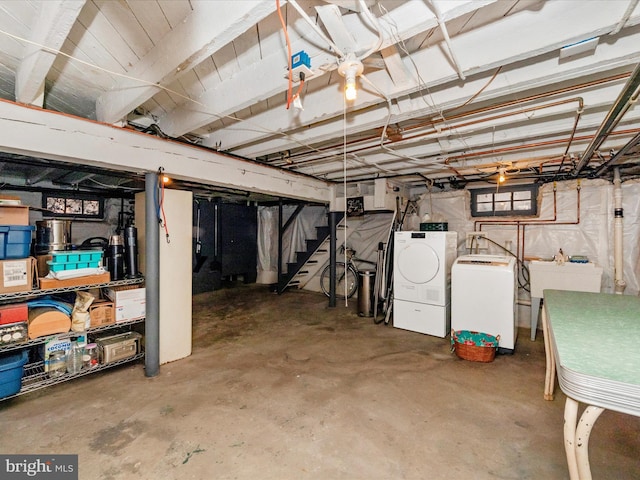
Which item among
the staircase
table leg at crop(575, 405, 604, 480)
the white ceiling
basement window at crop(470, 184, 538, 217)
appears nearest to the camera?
table leg at crop(575, 405, 604, 480)

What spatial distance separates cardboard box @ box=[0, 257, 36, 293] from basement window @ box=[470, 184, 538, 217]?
211 inches

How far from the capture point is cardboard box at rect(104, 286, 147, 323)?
2.47 metres

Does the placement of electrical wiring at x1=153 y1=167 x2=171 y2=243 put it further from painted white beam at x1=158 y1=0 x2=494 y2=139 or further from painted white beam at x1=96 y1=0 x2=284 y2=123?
painted white beam at x1=96 y1=0 x2=284 y2=123

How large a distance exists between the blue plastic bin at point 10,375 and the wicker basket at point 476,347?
12.5 ft

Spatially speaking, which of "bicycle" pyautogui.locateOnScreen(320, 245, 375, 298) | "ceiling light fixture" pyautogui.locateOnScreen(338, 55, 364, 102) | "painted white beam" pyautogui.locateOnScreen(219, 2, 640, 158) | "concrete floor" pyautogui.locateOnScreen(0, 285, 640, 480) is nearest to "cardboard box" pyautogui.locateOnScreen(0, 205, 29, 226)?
"concrete floor" pyautogui.locateOnScreen(0, 285, 640, 480)

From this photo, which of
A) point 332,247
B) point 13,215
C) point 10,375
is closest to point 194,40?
point 13,215

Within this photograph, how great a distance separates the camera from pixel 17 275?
6.53 ft

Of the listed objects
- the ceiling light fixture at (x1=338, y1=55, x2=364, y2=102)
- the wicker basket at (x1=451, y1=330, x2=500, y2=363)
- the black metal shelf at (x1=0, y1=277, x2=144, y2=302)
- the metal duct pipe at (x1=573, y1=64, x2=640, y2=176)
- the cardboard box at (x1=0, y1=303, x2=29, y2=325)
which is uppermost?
the ceiling light fixture at (x1=338, y1=55, x2=364, y2=102)

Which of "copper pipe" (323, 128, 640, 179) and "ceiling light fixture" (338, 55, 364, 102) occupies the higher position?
"copper pipe" (323, 128, 640, 179)

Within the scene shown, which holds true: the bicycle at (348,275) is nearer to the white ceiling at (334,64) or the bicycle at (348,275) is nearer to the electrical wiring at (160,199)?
the white ceiling at (334,64)

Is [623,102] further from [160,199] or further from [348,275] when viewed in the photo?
[348,275]

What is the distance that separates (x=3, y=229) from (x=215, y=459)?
85.8 inches

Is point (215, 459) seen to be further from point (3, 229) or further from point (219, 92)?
point (219, 92)

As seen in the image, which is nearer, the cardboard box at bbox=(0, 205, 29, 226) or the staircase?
the cardboard box at bbox=(0, 205, 29, 226)
